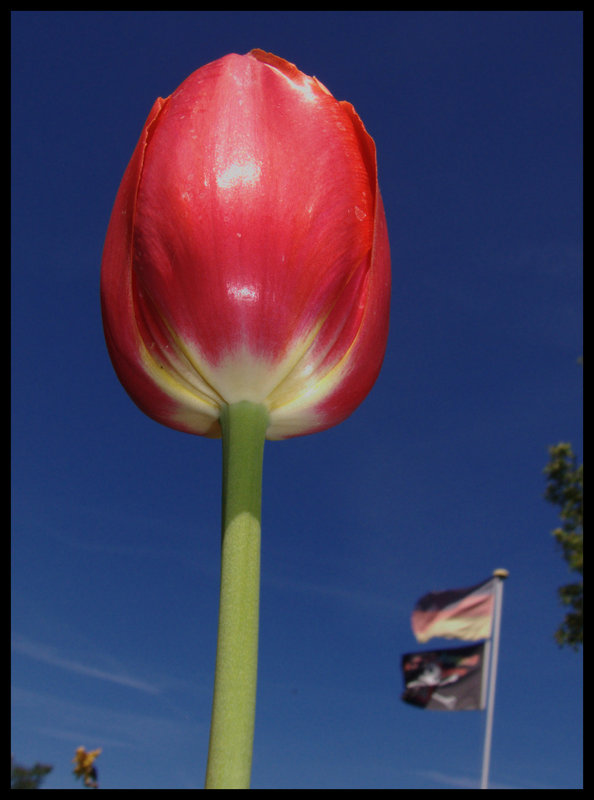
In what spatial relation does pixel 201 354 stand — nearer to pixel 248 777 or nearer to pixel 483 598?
pixel 248 777

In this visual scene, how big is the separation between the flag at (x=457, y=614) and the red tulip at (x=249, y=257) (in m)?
10.5

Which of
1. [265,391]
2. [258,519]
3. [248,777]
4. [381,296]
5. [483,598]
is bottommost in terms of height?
[248,777]

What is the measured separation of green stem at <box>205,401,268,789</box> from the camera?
1.43 feet

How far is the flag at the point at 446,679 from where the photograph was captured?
10.4m

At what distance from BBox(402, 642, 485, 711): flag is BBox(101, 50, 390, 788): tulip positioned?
34.1 ft

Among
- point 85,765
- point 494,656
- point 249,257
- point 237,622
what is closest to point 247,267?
point 249,257

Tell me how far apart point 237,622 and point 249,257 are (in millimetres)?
259

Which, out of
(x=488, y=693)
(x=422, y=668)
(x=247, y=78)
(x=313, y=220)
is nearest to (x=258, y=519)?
(x=313, y=220)

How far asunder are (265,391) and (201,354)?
6 centimetres

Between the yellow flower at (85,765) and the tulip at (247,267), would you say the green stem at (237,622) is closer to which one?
the tulip at (247,267)

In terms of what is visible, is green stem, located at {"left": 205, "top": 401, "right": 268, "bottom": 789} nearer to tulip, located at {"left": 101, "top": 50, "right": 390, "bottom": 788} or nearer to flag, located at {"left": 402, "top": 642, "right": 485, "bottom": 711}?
tulip, located at {"left": 101, "top": 50, "right": 390, "bottom": 788}

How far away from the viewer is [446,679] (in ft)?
35.7

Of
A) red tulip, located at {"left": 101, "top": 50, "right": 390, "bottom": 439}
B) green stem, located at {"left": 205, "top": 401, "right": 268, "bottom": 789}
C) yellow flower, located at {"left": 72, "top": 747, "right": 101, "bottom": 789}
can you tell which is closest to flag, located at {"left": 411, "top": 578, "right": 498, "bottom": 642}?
yellow flower, located at {"left": 72, "top": 747, "right": 101, "bottom": 789}

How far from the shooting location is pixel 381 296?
66cm
